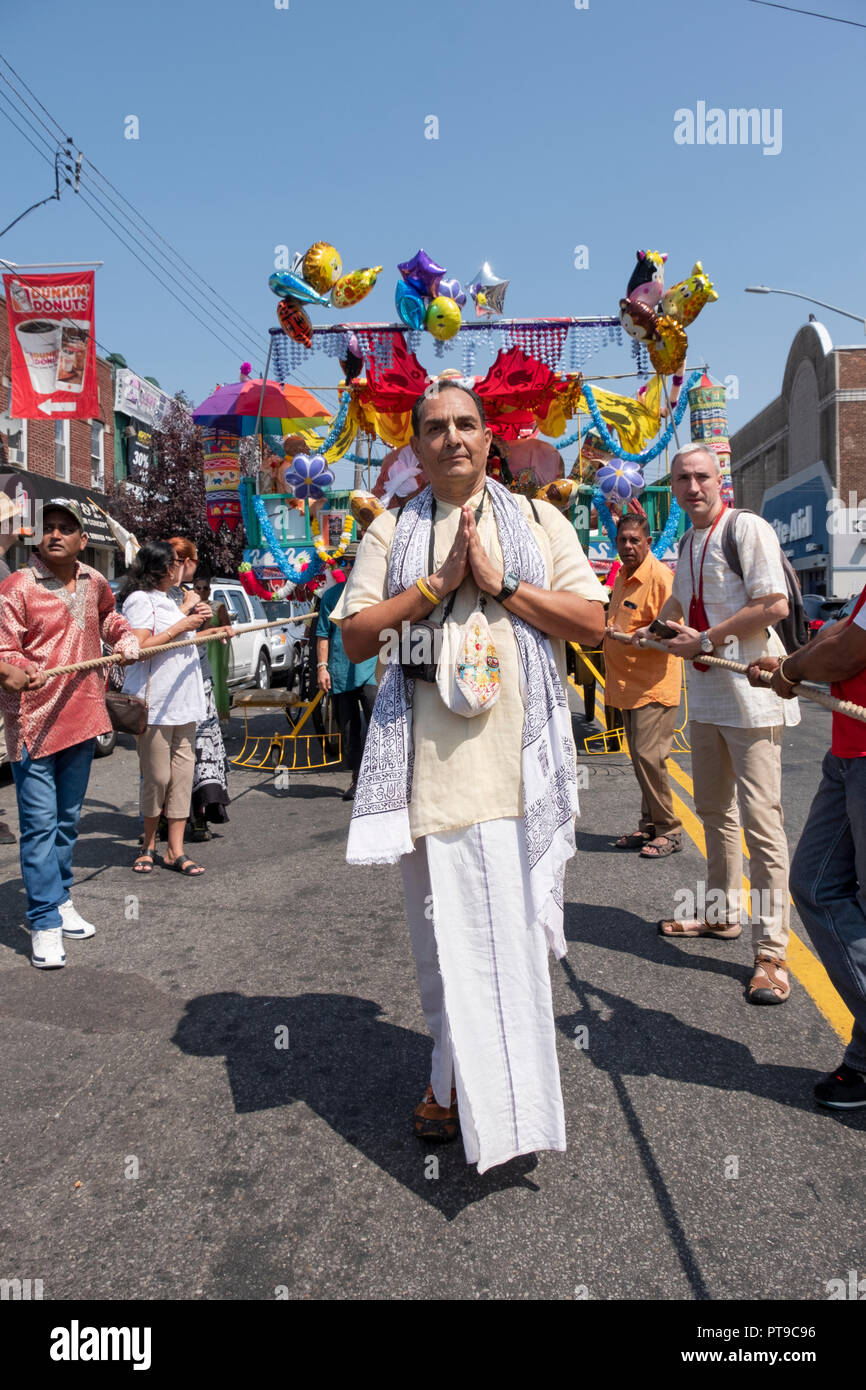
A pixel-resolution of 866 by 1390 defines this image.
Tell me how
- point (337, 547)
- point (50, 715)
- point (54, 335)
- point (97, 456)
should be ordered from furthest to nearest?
1. point (97, 456)
2. point (54, 335)
3. point (337, 547)
4. point (50, 715)

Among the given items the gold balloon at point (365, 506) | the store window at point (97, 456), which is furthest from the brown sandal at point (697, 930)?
the store window at point (97, 456)

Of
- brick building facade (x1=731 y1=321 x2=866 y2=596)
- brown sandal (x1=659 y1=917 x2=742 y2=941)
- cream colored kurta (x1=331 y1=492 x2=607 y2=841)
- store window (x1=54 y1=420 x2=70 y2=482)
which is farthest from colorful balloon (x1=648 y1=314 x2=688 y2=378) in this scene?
brick building facade (x1=731 y1=321 x2=866 y2=596)

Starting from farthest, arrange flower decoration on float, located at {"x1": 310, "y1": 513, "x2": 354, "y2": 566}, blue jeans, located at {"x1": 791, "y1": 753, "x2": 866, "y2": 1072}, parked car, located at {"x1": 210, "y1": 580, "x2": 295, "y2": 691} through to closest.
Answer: parked car, located at {"x1": 210, "y1": 580, "x2": 295, "y2": 691} → flower decoration on float, located at {"x1": 310, "y1": 513, "x2": 354, "y2": 566} → blue jeans, located at {"x1": 791, "y1": 753, "x2": 866, "y2": 1072}

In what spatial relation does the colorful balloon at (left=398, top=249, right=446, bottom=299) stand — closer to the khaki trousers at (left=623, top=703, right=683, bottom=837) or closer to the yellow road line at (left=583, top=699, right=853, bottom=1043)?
the khaki trousers at (left=623, top=703, right=683, bottom=837)

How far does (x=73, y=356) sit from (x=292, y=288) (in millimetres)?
5350

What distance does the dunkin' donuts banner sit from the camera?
39.2ft

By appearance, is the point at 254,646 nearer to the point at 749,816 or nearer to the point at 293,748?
the point at 293,748

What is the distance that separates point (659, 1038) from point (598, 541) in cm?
651

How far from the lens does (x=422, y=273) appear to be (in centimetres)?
750

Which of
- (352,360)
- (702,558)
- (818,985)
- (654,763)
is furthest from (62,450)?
(818,985)

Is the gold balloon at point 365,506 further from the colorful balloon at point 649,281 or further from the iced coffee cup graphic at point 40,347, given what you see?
the iced coffee cup graphic at point 40,347

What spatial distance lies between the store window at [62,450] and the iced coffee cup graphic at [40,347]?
34.6ft

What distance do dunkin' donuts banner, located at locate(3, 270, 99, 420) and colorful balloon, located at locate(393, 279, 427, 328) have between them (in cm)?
577

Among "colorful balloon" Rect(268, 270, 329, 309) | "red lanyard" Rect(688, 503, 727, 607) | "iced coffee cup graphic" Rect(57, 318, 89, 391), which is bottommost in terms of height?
"red lanyard" Rect(688, 503, 727, 607)
